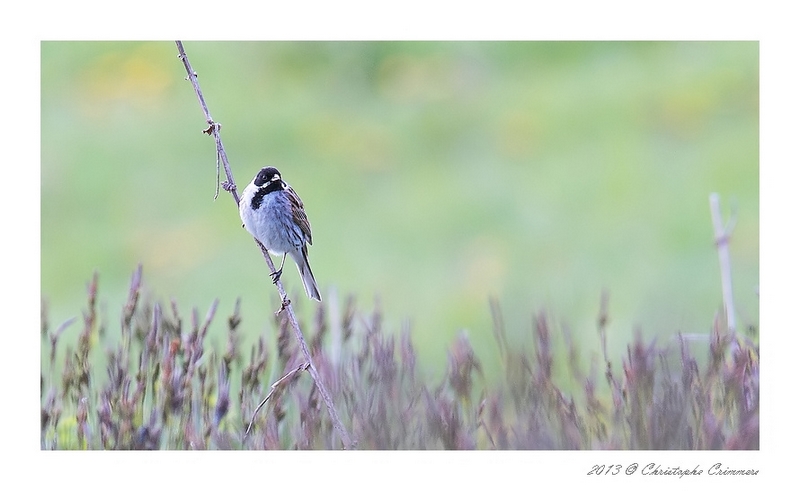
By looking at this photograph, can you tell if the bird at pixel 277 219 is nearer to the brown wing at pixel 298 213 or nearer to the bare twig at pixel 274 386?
the brown wing at pixel 298 213

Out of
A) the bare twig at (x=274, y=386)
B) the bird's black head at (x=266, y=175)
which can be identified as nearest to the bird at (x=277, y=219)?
the bird's black head at (x=266, y=175)

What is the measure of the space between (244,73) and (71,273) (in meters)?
1.32

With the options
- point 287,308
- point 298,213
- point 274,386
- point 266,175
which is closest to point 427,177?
→ point 298,213

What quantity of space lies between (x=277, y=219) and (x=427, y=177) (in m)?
1.93

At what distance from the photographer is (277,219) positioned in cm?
353

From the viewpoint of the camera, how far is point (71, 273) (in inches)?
169

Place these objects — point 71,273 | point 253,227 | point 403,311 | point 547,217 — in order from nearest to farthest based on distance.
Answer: point 253,227 < point 71,273 < point 403,311 < point 547,217

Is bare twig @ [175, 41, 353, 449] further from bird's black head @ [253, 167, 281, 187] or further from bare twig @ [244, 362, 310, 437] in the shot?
bird's black head @ [253, 167, 281, 187]

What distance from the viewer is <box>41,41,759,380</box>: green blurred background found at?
14.0 feet

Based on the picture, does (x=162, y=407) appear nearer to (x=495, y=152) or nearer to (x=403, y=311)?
(x=403, y=311)

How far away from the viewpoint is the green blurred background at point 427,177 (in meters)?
4.27

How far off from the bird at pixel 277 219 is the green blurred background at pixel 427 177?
0.62 meters

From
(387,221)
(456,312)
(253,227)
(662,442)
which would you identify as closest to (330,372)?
(253,227)

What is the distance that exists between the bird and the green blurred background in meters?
0.62
